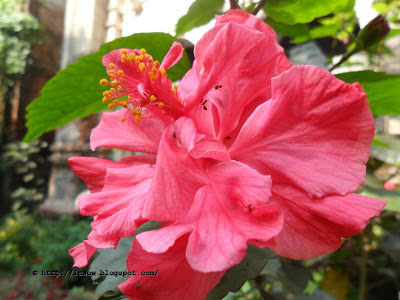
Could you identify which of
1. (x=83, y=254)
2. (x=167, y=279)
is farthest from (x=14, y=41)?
(x=167, y=279)

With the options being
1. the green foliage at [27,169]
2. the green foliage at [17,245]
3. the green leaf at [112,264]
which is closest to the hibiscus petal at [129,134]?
the green leaf at [112,264]

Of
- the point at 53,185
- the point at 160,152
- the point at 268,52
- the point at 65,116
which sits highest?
the point at 268,52

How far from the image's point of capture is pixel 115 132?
1.52ft

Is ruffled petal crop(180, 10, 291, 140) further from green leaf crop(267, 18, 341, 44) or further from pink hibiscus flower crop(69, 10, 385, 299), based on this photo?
green leaf crop(267, 18, 341, 44)

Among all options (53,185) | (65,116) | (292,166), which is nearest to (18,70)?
(53,185)

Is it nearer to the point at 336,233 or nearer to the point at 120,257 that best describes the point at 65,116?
the point at 120,257

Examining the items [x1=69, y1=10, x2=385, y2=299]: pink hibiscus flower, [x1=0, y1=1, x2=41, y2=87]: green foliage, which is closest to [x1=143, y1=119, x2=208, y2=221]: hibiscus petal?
[x1=69, y1=10, x2=385, y2=299]: pink hibiscus flower

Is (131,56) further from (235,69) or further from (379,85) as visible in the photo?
(379,85)

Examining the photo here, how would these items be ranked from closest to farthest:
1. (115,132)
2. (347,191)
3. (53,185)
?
(347,191) < (115,132) < (53,185)

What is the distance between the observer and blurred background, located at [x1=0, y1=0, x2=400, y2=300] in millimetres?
712

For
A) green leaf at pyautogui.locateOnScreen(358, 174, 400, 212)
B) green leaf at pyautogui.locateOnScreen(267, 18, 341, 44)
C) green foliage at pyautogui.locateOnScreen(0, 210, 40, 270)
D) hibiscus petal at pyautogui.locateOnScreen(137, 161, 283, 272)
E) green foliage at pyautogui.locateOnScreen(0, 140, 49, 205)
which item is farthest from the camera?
green foliage at pyautogui.locateOnScreen(0, 140, 49, 205)

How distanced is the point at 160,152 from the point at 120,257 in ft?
0.71

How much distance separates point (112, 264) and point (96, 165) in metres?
0.14

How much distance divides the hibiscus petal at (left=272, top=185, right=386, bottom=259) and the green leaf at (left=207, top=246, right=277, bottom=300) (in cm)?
6
